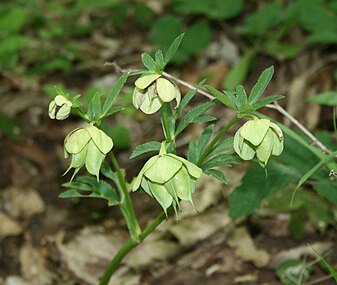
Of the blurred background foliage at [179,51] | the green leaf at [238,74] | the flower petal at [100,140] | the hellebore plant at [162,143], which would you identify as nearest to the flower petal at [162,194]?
the hellebore plant at [162,143]

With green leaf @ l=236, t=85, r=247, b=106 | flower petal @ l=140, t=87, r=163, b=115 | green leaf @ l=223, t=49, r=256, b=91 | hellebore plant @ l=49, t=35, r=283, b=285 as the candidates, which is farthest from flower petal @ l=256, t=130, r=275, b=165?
green leaf @ l=223, t=49, r=256, b=91

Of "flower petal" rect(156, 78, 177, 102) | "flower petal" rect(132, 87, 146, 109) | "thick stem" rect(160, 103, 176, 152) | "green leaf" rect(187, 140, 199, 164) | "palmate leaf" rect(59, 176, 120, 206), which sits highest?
"flower petal" rect(156, 78, 177, 102)

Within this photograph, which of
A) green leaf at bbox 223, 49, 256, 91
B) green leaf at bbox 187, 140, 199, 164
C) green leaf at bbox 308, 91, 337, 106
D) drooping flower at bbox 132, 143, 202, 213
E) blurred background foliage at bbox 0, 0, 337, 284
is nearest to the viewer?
drooping flower at bbox 132, 143, 202, 213

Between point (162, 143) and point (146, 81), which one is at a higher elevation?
point (146, 81)

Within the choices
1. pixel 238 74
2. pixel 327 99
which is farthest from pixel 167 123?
pixel 238 74

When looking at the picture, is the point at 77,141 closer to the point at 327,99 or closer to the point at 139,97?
the point at 139,97

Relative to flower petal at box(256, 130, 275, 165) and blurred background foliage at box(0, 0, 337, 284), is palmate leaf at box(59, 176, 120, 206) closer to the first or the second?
flower petal at box(256, 130, 275, 165)
